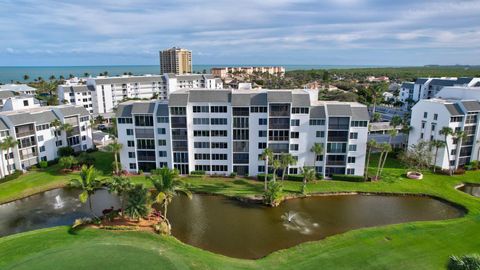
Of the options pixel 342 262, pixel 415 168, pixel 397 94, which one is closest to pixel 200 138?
pixel 342 262

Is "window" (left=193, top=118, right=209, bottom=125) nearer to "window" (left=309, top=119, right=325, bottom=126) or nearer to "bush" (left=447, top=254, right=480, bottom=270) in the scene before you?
"window" (left=309, top=119, right=325, bottom=126)

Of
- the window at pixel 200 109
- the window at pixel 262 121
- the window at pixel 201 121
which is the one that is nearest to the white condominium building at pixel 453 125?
the window at pixel 262 121

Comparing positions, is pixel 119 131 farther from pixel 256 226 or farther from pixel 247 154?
pixel 256 226

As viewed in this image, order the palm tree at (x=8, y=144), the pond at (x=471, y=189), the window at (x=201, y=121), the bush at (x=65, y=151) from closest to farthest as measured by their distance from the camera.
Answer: the pond at (x=471, y=189)
the palm tree at (x=8, y=144)
the window at (x=201, y=121)
the bush at (x=65, y=151)

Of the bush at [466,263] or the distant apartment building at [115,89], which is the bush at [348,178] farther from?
the distant apartment building at [115,89]

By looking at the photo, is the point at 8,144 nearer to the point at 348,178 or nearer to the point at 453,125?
the point at 348,178

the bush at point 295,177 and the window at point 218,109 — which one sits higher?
the window at point 218,109

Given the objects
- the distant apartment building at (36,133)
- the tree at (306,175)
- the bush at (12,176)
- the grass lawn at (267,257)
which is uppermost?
the distant apartment building at (36,133)
